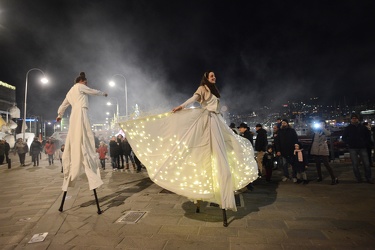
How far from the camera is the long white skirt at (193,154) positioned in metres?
3.80

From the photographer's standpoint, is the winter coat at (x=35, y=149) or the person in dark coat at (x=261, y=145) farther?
the winter coat at (x=35, y=149)

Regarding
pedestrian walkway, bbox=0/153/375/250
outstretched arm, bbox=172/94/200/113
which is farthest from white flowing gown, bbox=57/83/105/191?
outstretched arm, bbox=172/94/200/113

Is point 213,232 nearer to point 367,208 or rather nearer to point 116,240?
point 116,240

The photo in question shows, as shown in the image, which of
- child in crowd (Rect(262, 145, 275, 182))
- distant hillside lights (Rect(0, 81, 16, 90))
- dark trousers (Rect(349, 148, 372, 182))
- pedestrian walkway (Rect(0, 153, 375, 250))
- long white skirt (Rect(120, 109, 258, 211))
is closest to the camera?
pedestrian walkway (Rect(0, 153, 375, 250))

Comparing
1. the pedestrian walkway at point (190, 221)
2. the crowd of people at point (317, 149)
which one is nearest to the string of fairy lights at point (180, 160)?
the pedestrian walkway at point (190, 221)

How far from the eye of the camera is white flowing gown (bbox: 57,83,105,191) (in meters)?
4.47

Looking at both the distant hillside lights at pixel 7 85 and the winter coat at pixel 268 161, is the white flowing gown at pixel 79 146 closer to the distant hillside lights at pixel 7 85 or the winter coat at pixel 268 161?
the winter coat at pixel 268 161

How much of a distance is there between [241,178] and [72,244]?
279 cm

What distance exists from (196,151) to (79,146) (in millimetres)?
2245

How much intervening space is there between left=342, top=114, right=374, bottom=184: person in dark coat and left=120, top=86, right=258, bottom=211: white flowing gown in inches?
178

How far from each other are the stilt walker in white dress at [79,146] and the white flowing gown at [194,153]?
0.84 meters

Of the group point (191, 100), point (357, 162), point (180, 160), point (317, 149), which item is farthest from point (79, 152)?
point (357, 162)

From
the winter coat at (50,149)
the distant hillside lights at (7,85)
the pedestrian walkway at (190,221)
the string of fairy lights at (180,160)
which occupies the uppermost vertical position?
the distant hillside lights at (7,85)

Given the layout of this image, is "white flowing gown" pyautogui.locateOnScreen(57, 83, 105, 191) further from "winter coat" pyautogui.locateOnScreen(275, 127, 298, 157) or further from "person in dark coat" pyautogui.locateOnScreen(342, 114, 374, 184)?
"person in dark coat" pyautogui.locateOnScreen(342, 114, 374, 184)
